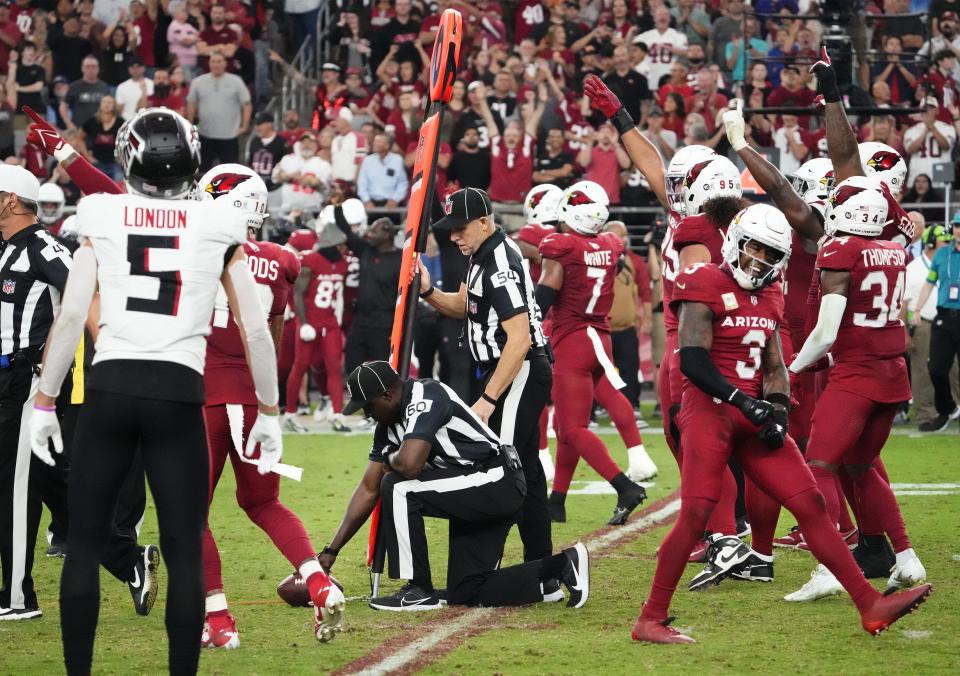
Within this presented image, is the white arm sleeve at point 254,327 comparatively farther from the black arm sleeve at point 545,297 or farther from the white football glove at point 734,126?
the black arm sleeve at point 545,297

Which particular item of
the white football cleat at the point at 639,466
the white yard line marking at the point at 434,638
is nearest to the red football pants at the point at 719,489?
the white yard line marking at the point at 434,638

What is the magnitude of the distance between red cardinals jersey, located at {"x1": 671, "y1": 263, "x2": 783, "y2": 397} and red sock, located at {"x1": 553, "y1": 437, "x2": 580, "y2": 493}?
3216mm

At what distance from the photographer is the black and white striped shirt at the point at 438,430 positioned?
635 centimetres

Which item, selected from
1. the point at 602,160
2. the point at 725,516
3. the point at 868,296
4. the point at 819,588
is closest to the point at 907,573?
the point at 819,588

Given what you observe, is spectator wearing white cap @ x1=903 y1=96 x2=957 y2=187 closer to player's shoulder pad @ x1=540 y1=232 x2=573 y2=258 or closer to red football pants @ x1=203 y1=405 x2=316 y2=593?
player's shoulder pad @ x1=540 y1=232 x2=573 y2=258

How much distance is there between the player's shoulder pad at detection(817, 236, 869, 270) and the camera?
6617mm

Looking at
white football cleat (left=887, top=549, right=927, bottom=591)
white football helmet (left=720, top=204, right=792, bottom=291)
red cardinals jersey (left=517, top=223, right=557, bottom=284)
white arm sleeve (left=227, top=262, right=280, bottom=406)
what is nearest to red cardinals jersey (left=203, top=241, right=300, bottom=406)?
white arm sleeve (left=227, top=262, right=280, bottom=406)

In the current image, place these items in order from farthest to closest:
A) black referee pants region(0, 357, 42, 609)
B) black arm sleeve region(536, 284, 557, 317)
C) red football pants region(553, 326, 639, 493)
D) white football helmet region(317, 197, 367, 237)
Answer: white football helmet region(317, 197, 367, 237) → black arm sleeve region(536, 284, 557, 317) → red football pants region(553, 326, 639, 493) → black referee pants region(0, 357, 42, 609)

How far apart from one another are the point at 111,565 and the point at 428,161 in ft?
8.44

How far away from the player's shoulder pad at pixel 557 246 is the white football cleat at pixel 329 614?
410cm

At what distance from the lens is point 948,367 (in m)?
13.8

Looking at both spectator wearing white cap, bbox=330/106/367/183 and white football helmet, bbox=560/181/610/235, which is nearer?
white football helmet, bbox=560/181/610/235

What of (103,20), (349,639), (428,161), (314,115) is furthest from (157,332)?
(103,20)

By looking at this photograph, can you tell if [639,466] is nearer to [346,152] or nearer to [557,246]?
[557,246]
